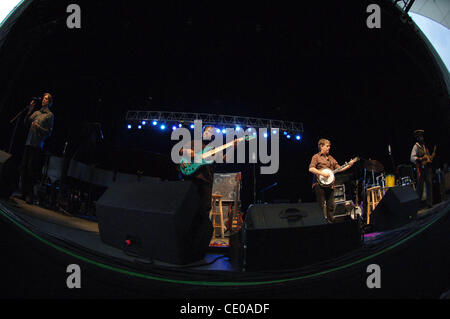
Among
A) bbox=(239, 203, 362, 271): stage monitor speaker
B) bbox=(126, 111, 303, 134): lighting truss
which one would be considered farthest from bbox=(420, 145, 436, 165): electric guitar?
bbox=(126, 111, 303, 134): lighting truss

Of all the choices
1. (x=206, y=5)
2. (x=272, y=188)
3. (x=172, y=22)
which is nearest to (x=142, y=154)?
(x=172, y=22)

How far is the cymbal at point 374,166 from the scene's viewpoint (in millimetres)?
789

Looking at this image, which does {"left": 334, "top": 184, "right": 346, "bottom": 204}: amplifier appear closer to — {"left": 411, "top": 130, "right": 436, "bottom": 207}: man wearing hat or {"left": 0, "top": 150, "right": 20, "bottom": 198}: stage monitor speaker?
{"left": 411, "top": 130, "right": 436, "bottom": 207}: man wearing hat

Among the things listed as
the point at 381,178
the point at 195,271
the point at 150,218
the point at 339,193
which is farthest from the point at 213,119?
the point at 339,193

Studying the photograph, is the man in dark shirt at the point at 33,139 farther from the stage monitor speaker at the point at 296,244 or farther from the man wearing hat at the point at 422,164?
the man wearing hat at the point at 422,164

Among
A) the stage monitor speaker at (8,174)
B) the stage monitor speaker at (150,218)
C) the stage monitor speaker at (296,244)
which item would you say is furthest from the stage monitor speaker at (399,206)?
the stage monitor speaker at (8,174)

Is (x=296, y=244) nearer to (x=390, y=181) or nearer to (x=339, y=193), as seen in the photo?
(x=390, y=181)

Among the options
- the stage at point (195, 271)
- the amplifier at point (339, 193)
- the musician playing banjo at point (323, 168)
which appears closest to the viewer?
the stage at point (195, 271)

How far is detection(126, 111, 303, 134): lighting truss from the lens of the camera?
801mm

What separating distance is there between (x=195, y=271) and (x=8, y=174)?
2.14 ft

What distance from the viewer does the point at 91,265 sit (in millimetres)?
631

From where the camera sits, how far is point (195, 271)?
69cm

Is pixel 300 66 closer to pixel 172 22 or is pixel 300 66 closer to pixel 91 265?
pixel 172 22

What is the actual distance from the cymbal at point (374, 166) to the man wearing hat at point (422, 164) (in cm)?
9
